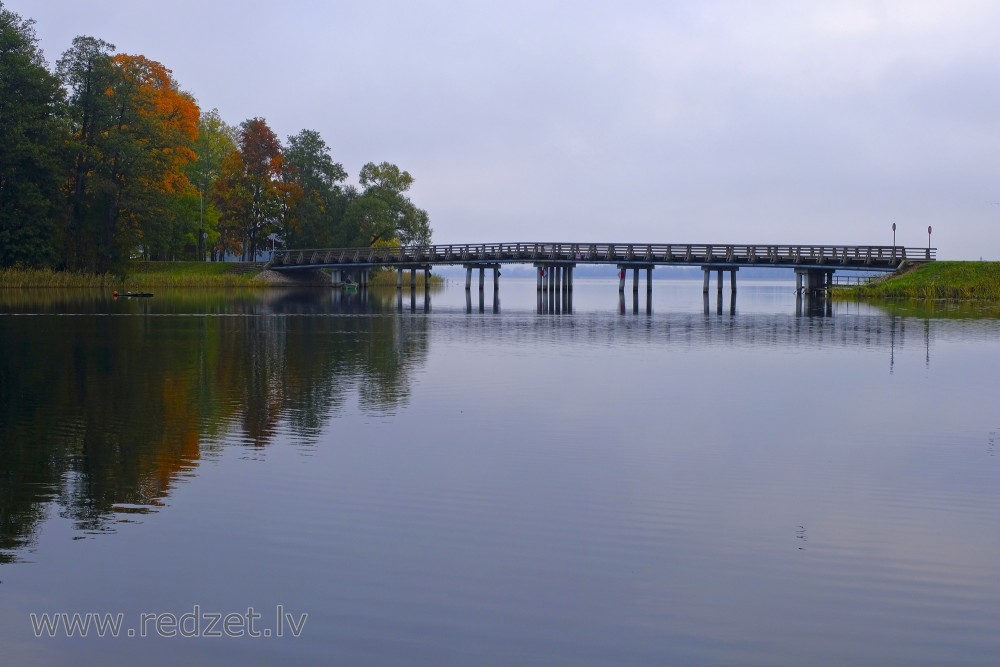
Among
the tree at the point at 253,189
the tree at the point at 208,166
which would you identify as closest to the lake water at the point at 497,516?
the tree at the point at 253,189

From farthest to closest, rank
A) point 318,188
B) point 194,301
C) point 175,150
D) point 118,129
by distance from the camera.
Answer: point 318,188
point 175,150
point 118,129
point 194,301

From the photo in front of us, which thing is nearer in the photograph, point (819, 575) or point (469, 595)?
point (469, 595)

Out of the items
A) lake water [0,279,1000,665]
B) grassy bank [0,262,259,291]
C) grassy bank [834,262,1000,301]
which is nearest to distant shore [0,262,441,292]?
grassy bank [0,262,259,291]

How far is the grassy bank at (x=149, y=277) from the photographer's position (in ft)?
228

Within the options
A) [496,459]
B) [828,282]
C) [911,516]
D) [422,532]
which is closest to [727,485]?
[911,516]

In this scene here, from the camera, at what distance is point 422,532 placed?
1015 centimetres

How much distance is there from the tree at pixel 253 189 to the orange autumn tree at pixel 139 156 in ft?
36.0

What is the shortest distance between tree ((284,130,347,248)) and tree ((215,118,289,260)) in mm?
1459

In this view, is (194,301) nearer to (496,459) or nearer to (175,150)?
(175,150)

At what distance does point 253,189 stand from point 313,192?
5798 millimetres

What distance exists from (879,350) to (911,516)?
2141 cm

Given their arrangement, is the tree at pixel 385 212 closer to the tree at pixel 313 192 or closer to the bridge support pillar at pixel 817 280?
the tree at pixel 313 192

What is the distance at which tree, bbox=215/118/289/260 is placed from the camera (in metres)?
94.3

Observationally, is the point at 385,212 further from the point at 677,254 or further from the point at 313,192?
the point at 677,254
